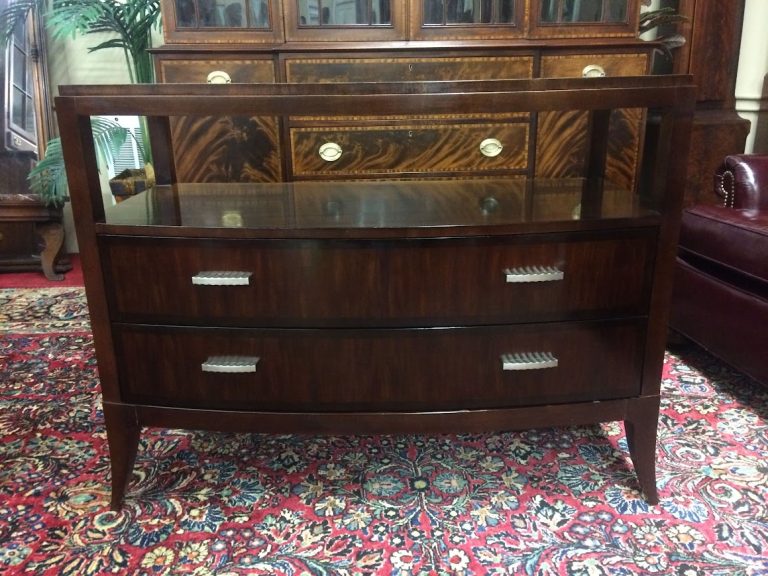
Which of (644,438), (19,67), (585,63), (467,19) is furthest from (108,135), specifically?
(644,438)

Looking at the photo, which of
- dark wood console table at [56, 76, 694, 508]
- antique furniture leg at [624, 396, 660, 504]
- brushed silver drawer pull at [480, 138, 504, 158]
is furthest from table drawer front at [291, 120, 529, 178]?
antique furniture leg at [624, 396, 660, 504]

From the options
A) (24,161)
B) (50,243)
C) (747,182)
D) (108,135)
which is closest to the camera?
(747,182)

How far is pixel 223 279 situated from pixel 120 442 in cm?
45

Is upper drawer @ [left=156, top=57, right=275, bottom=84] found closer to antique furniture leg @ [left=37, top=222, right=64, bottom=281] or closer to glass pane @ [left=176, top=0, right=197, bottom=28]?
glass pane @ [left=176, top=0, right=197, bottom=28]

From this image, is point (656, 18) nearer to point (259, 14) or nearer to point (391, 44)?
point (391, 44)

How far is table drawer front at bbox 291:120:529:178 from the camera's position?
200 cm

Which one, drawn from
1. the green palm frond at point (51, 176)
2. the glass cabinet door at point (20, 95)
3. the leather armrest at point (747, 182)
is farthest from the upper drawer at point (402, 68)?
the glass cabinet door at point (20, 95)

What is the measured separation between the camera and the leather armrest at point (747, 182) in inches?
73.8

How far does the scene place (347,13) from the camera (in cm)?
203

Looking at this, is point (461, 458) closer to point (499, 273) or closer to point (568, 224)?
point (499, 273)

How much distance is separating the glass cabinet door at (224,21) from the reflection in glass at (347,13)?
0.37ft

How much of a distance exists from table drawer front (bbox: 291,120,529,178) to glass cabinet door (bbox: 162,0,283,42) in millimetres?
348

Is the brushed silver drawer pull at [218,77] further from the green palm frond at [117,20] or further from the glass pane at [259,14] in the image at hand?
the green palm frond at [117,20]

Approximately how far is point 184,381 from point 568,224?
81cm
